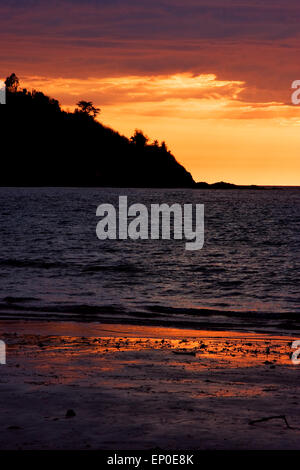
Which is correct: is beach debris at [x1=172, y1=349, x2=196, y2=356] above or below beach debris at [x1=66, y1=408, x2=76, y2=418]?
below

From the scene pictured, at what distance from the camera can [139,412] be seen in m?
8.59

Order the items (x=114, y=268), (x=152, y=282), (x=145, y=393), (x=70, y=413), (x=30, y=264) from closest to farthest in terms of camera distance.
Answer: (x=70, y=413)
(x=145, y=393)
(x=152, y=282)
(x=114, y=268)
(x=30, y=264)

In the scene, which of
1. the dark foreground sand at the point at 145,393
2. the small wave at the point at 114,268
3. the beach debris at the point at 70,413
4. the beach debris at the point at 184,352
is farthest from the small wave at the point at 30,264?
the beach debris at the point at 70,413

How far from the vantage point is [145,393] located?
962cm

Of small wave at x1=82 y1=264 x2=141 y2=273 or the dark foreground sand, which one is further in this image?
small wave at x1=82 y1=264 x2=141 y2=273

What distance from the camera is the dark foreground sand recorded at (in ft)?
24.9

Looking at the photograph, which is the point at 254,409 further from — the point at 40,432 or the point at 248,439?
the point at 40,432

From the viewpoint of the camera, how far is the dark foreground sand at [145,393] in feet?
24.9

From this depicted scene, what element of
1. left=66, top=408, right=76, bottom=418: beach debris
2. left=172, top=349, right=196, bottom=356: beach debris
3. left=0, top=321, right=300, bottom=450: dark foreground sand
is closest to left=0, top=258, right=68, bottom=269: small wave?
left=0, top=321, right=300, bottom=450: dark foreground sand

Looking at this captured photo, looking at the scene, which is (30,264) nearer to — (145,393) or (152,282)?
(152,282)

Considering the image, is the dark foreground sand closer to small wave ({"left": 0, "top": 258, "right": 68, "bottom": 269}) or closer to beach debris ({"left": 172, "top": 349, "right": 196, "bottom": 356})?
beach debris ({"left": 172, "top": 349, "right": 196, "bottom": 356})

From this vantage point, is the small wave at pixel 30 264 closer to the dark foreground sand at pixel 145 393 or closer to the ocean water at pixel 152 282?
the ocean water at pixel 152 282

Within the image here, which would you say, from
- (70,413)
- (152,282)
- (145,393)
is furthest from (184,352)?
(152,282)

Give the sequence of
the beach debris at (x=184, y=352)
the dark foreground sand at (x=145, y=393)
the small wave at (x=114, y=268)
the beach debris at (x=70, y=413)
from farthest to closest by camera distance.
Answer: the small wave at (x=114, y=268)
the beach debris at (x=184, y=352)
the beach debris at (x=70, y=413)
the dark foreground sand at (x=145, y=393)
